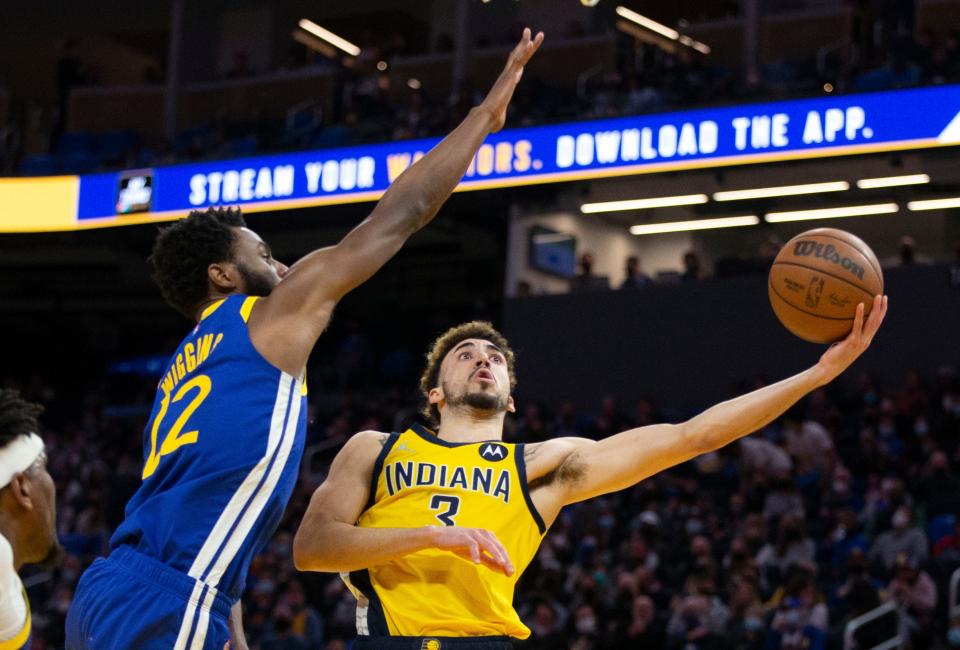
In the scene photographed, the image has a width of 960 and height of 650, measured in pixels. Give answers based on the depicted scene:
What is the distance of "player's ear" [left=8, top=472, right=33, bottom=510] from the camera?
3.54 meters

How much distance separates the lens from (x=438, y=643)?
4.12 metres

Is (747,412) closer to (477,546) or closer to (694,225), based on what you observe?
(477,546)

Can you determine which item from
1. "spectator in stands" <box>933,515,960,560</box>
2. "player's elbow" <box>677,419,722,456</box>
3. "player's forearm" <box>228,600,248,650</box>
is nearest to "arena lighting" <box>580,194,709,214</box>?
"spectator in stands" <box>933,515,960,560</box>

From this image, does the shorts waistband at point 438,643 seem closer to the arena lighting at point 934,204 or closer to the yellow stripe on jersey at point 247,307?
the yellow stripe on jersey at point 247,307

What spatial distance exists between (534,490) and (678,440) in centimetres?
49

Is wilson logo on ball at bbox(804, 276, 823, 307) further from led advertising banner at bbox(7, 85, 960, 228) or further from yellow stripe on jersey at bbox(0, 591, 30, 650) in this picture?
led advertising banner at bbox(7, 85, 960, 228)

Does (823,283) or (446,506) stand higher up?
(823,283)

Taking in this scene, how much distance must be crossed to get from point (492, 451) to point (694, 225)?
49.2 ft

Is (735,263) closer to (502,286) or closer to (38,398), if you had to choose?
(502,286)

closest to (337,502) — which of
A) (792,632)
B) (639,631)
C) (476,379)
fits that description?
(476,379)

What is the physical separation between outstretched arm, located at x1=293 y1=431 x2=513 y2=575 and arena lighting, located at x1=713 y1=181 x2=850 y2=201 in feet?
45.4

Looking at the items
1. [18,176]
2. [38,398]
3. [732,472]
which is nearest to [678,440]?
[732,472]

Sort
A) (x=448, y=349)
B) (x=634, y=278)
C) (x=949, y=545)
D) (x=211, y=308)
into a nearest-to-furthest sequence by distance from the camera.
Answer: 1. (x=211, y=308)
2. (x=448, y=349)
3. (x=949, y=545)
4. (x=634, y=278)

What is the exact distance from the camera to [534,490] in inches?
172
